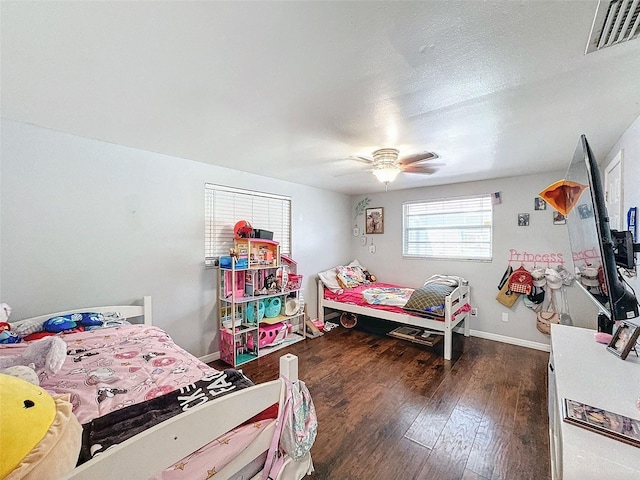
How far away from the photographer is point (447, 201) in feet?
13.5

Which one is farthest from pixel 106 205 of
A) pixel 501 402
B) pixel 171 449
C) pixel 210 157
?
pixel 501 402

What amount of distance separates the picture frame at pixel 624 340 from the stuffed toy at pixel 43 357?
302 centimetres

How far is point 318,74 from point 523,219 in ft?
11.4

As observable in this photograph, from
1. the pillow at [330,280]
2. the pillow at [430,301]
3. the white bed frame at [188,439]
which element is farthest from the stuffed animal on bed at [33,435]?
the pillow at [330,280]

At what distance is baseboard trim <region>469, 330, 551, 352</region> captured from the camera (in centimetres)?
336

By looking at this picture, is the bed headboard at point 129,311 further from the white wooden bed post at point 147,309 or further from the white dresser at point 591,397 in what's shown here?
the white dresser at point 591,397

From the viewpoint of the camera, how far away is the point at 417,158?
8.87ft

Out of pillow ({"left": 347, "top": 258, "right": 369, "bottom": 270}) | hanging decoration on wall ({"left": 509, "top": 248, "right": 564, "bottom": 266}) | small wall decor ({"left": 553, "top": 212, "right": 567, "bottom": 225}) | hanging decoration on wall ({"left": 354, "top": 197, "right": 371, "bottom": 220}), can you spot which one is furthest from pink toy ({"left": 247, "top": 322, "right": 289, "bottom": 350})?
small wall decor ({"left": 553, "top": 212, "right": 567, "bottom": 225})

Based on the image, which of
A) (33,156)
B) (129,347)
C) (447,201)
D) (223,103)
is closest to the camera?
(223,103)

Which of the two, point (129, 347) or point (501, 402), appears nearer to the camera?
point (129, 347)

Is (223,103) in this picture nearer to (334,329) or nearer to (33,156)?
(33,156)

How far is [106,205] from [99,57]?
152 centimetres

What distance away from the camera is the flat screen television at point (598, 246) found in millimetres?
1165

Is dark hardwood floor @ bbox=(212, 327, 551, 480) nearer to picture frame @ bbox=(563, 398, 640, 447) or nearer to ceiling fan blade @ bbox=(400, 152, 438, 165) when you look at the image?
picture frame @ bbox=(563, 398, 640, 447)
